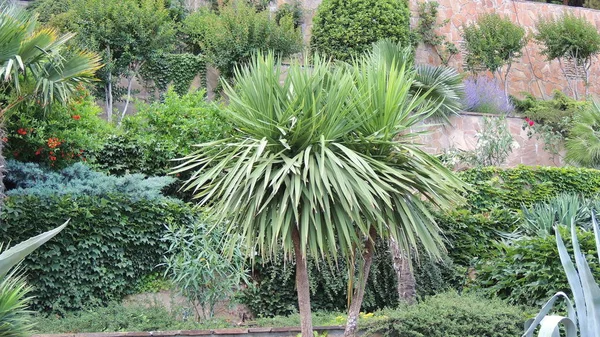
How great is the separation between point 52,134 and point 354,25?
8.52 metres

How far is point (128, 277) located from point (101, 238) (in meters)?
0.71

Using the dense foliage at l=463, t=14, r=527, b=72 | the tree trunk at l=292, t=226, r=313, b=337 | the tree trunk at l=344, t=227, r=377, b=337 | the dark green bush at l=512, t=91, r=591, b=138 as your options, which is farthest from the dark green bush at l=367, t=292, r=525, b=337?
the dense foliage at l=463, t=14, r=527, b=72

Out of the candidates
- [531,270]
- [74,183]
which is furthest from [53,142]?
[531,270]

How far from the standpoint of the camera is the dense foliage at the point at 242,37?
1628 cm

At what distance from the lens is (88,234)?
399 inches

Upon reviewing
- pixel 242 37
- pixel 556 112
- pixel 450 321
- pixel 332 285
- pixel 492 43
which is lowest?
pixel 332 285

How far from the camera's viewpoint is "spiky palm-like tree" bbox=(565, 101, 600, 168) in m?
15.1

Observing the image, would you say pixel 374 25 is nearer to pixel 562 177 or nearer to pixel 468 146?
pixel 468 146

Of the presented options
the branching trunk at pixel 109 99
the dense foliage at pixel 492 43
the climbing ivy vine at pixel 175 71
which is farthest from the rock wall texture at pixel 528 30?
the branching trunk at pixel 109 99

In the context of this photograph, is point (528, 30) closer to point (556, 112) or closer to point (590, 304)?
point (556, 112)

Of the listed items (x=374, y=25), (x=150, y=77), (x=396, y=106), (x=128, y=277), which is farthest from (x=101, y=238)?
(x=374, y=25)

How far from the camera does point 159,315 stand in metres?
9.42

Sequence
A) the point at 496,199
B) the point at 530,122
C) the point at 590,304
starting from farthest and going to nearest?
1. the point at 530,122
2. the point at 496,199
3. the point at 590,304

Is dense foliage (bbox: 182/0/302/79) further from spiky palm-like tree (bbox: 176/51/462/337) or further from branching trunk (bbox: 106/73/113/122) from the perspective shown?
spiky palm-like tree (bbox: 176/51/462/337)
